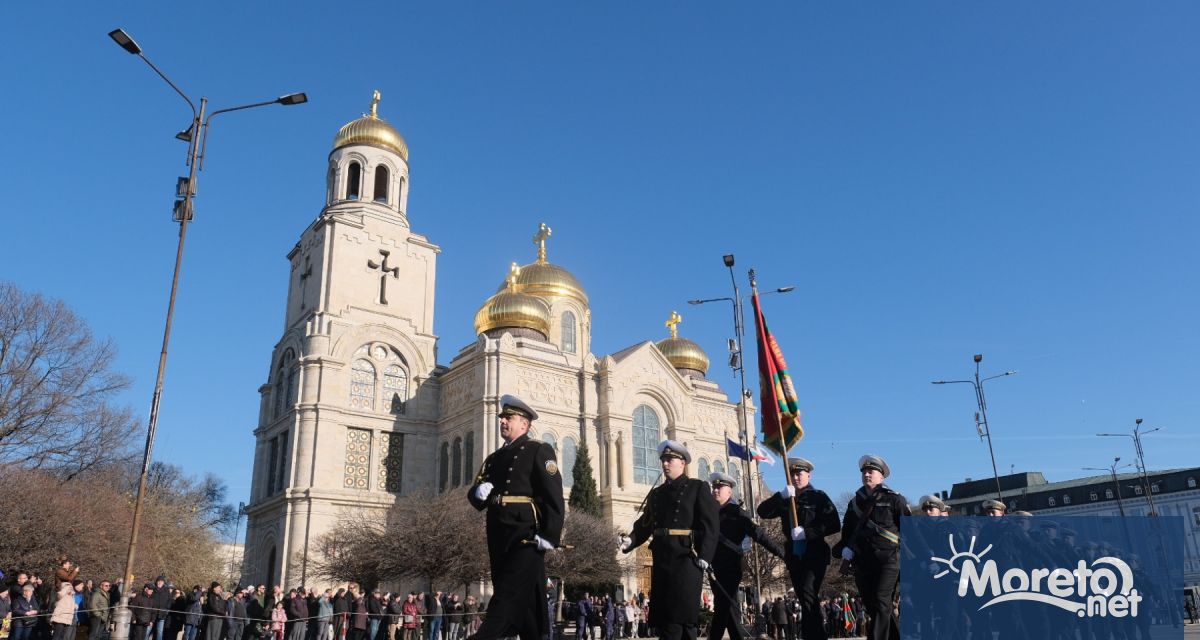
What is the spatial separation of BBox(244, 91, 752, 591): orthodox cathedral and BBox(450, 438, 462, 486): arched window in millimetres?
84

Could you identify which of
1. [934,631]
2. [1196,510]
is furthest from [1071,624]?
[1196,510]

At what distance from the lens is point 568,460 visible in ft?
128

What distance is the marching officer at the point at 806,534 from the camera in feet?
29.9

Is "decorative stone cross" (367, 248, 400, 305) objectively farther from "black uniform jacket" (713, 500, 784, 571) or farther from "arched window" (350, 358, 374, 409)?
"black uniform jacket" (713, 500, 784, 571)

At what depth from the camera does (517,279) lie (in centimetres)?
4853

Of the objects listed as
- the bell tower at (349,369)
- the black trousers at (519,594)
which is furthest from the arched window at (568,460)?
the black trousers at (519,594)

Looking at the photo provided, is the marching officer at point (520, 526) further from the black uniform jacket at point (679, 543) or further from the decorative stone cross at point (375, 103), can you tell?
the decorative stone cross at point (375, 103)

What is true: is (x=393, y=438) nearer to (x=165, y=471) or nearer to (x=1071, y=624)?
(x=165, y=471)

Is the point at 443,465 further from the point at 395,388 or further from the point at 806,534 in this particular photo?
the point at 806,534

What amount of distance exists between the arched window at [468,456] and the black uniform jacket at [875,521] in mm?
29156

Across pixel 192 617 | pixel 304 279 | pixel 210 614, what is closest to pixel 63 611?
pixel 210 614

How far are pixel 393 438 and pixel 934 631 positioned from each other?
34259 millimetres

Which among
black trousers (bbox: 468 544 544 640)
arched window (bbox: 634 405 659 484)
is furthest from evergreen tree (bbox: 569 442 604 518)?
black trousers (bbox: 468 544 544 640)

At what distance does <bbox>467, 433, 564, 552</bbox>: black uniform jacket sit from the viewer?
664 centimetres
